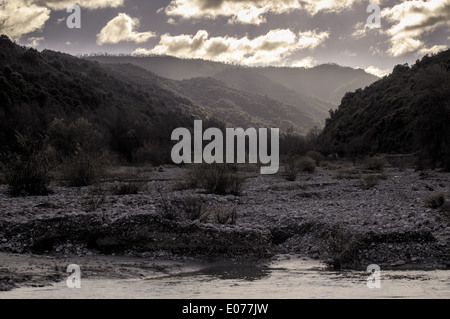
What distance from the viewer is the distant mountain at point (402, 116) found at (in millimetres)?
30922

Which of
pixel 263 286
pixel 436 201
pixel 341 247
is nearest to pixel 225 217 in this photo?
pixel 341 247

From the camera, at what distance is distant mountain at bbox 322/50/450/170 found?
30922 mm

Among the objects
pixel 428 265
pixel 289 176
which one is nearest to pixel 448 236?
pixel 428 265

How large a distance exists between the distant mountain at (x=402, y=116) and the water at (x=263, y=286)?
24.7m

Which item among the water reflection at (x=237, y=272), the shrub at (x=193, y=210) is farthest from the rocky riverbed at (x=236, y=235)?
the water reflection at (x=237, y=272)

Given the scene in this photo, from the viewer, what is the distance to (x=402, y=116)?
163 feet

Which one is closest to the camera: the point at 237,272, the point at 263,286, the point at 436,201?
the point at 263,286

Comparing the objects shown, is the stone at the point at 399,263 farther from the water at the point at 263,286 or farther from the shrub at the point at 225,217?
the shrub at the point at 225,217

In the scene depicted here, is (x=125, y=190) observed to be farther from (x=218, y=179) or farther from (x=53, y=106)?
(x=53, y=106)

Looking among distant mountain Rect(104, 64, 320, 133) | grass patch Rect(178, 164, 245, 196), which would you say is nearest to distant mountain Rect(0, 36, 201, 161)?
grass patch Rect(178, 164, 245, 196)

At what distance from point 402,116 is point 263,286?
4652cm

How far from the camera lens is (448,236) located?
1023 centimetres
